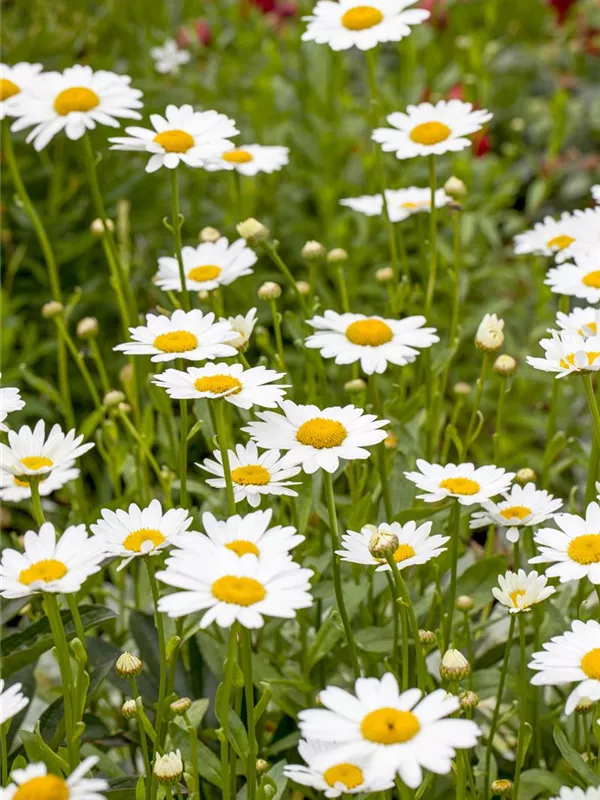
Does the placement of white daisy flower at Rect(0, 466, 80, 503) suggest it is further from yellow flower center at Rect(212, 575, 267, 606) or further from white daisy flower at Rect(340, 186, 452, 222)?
white daisy flower at Rect(340, 186, 452, 222)

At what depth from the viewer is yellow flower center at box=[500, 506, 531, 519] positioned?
1137 millimetres

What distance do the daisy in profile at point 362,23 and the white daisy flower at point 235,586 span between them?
83 centimetres

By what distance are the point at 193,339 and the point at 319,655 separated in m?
0.38

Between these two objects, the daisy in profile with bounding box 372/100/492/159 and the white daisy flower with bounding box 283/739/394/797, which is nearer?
the white daisy flower with bounding box 283/739/394/797

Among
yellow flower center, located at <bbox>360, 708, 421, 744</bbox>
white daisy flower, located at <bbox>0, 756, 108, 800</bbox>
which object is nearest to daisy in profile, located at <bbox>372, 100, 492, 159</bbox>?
yellow flower center, located at <bbox>360, 708, 421, 744</bbox>

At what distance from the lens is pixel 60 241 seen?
7.91ft

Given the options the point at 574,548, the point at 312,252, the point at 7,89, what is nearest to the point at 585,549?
the point at 574,548

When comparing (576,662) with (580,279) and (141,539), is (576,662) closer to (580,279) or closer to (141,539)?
(141,539)

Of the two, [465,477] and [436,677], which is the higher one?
[465,477]

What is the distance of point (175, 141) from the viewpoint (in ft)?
4.29

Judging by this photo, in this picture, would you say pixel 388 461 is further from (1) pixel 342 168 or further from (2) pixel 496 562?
(1) pixel 342 168

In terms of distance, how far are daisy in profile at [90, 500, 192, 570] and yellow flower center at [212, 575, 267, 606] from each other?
0.15 metres

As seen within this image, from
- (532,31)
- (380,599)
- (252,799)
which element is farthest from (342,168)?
(252,799)

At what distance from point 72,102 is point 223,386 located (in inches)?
23.1
